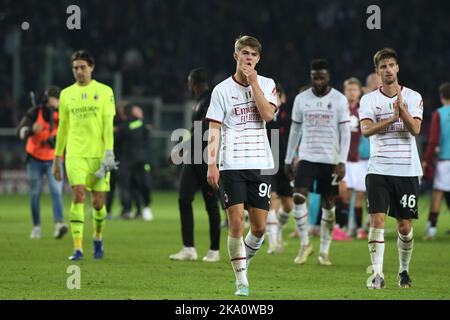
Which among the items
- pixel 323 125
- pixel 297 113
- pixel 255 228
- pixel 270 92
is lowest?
pixel 255 228

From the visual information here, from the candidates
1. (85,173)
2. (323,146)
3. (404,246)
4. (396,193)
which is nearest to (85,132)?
(85,173)

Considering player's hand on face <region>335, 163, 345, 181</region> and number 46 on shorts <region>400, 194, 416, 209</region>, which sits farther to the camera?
player's hand on face <region>335, 163, 345, 181</region>

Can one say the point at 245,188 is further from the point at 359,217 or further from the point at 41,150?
the point at 359,217

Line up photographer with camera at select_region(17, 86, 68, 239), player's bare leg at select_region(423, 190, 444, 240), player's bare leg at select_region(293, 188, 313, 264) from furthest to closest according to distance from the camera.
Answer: player's bare leg at select_region(423, 190, 444, 240) < photographer with camera at select_region(17, 86, 68, 239) < player's bare leg at select_region(293, 188, 313, 264)

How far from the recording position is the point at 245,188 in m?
9.66

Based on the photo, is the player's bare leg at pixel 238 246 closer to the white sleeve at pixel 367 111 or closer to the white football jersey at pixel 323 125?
the white sleeve at pixel 367 111

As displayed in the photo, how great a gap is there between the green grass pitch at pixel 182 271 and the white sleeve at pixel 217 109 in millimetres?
1592

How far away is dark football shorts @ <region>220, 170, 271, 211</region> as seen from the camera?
9.59 meters

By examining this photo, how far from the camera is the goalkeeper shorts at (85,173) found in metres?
12.9

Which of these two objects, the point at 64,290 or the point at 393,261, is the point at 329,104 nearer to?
the point at 393,261

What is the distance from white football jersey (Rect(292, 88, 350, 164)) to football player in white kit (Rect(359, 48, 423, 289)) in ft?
8.06

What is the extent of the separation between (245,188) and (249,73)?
3.42 feet

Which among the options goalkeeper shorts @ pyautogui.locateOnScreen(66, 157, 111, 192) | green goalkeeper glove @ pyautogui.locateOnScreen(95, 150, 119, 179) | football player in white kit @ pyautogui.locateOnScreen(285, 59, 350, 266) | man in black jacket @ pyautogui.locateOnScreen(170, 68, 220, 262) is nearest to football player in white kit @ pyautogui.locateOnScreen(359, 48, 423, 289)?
football player in white kit @ pyautogui.locateOnScreen(285, 59, 350, 266)

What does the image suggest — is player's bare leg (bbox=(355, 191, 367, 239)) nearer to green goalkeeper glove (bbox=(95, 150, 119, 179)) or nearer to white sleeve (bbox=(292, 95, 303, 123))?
white sleeve (bbox=(292, 95, 303, 123))
